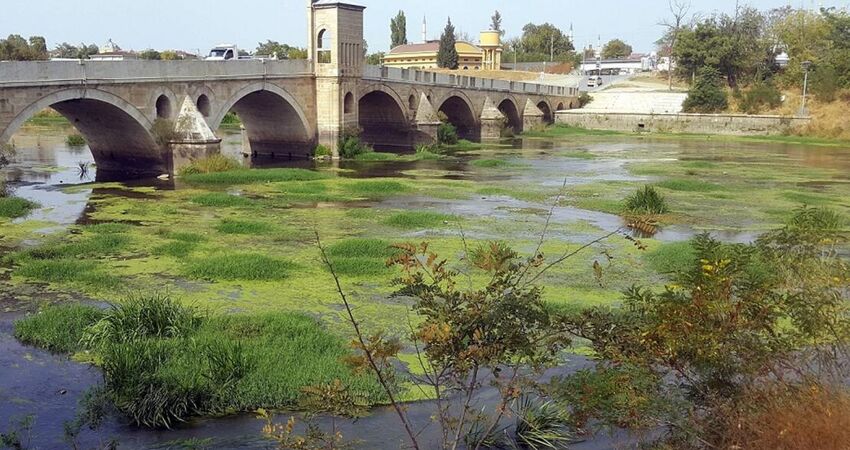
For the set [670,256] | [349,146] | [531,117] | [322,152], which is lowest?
[670,256]

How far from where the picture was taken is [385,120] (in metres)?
47.7

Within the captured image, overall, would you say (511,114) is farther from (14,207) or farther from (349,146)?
(14,207)

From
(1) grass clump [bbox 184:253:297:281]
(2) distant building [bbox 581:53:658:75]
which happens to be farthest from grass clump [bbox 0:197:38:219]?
(2) distant building [bbox 581:53:658:75]

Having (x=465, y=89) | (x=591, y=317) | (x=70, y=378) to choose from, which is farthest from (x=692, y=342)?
(x=465, y=89)

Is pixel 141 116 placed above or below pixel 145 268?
above

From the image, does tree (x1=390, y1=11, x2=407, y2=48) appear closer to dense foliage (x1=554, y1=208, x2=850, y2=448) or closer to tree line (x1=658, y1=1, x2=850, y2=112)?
tree line (x1=658, y1=1, x2=850, y2=112)

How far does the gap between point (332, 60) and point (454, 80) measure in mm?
15128

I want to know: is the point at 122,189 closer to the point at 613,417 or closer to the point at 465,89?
the point at 613,417

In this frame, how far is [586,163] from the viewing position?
3822 cm

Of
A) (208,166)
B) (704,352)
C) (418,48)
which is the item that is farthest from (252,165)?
(418,48)

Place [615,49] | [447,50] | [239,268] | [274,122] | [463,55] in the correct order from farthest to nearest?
1. [615,49]
2. [463,55]
3. [447,50]
4. [274,122]
5. [239,268]

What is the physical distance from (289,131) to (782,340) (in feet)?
113

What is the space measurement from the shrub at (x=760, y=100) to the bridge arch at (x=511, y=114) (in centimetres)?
1826

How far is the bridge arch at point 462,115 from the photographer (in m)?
54.8
